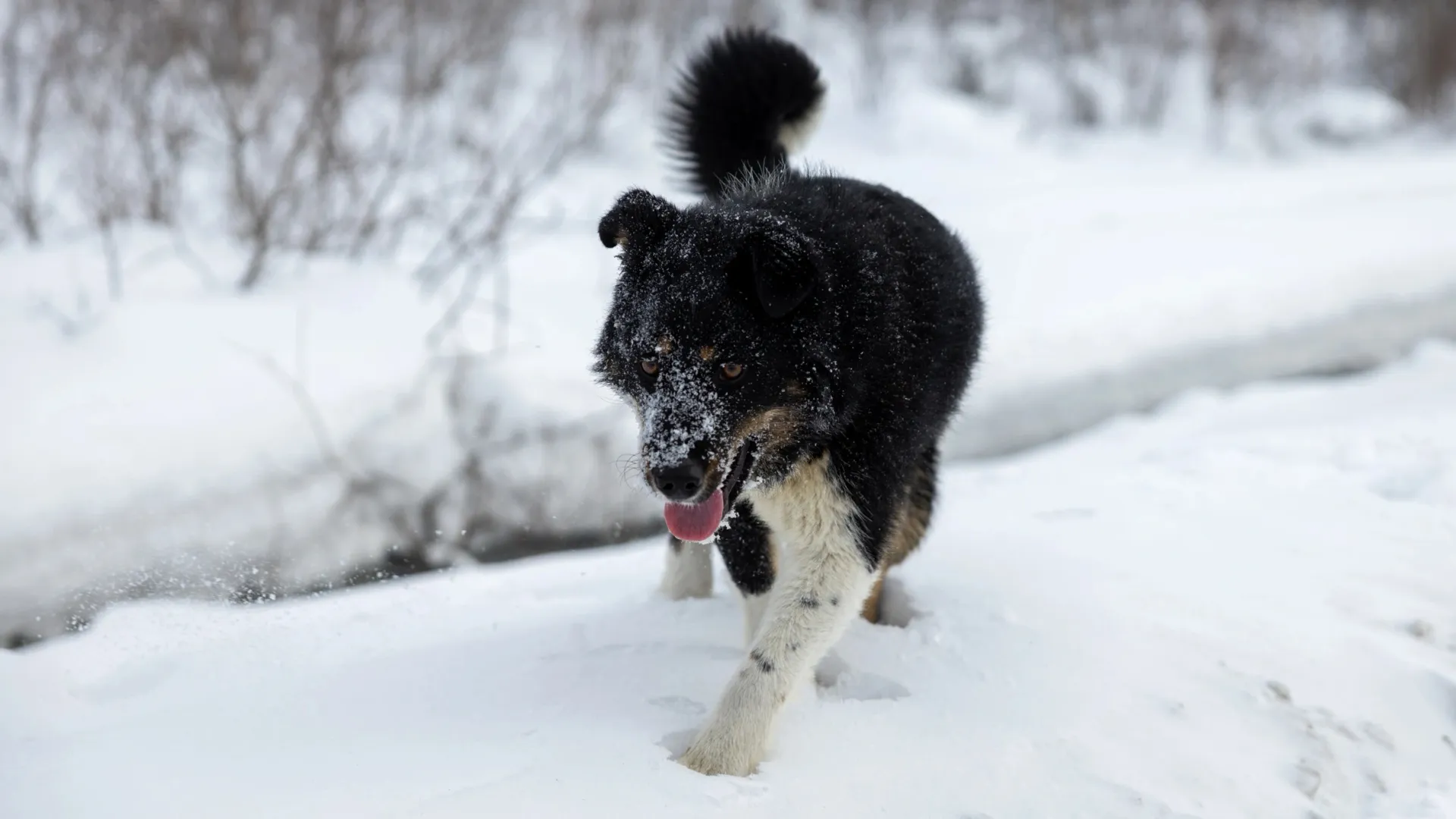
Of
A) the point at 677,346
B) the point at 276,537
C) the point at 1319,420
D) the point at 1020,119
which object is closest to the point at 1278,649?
the point at 677,346

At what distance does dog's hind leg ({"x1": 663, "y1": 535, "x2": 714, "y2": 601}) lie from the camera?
366cm

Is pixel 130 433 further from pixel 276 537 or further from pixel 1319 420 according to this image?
pixel 1319 420

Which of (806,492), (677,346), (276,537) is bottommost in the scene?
(276,537)

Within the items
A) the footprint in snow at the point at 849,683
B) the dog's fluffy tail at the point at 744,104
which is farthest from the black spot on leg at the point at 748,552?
the dog's fluffy tail at the point at 744,104

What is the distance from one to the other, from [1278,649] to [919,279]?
4.71ft

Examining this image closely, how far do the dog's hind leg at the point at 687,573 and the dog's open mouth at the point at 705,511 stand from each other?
107 centimetres

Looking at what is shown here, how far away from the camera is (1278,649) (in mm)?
3184

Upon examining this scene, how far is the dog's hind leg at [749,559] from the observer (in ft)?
9.77

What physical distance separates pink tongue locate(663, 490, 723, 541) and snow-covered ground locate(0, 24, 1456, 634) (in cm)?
176

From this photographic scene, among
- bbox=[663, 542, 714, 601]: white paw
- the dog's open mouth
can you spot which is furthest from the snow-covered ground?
the dog's open mouth

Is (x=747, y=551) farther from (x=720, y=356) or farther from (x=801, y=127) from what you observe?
(x=801, y=127)

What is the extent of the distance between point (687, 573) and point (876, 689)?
0.87 meters

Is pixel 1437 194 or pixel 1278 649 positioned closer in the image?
pixel 1278 649

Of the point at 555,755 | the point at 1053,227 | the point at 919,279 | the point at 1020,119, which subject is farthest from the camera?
the point at 1020,119
